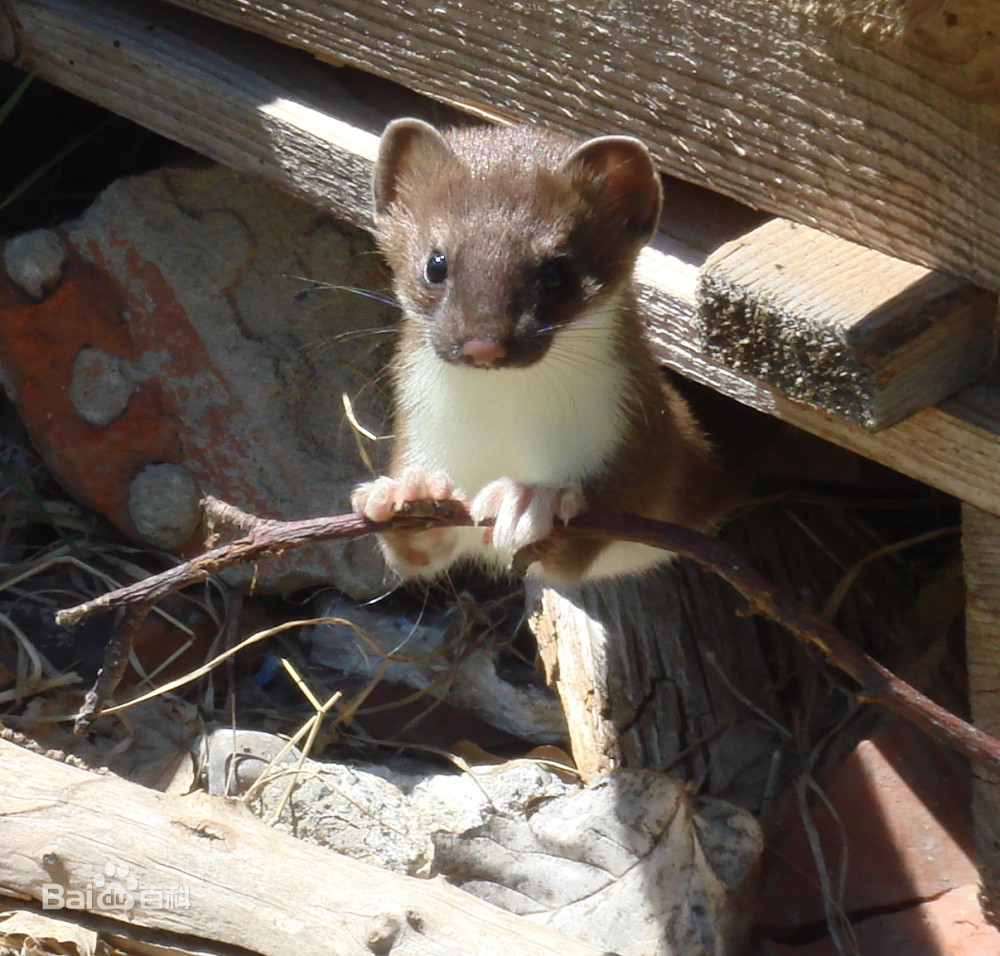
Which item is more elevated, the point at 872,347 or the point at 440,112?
the point at 440,112

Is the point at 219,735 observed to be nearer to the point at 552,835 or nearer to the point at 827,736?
the point at 552,835

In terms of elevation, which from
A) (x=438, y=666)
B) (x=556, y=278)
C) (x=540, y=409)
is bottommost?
(x=438, y=666)

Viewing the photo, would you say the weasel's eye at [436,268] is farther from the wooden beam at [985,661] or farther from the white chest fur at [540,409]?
the wooden beam at [985,661]


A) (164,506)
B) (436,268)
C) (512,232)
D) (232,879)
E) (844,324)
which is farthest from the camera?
(164,506)

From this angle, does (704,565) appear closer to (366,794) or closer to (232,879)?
(232,879)

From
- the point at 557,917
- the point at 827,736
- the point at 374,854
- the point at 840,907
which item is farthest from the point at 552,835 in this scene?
the point at 827,736

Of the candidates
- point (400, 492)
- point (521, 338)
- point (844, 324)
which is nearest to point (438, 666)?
point (400, 492)

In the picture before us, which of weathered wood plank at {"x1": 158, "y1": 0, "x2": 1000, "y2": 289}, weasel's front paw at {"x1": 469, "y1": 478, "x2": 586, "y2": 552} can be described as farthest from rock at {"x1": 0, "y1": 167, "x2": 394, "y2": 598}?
weathered wood plank at {"x1": 158, "y1": 0, "x2": 1000, "y2": 289}
